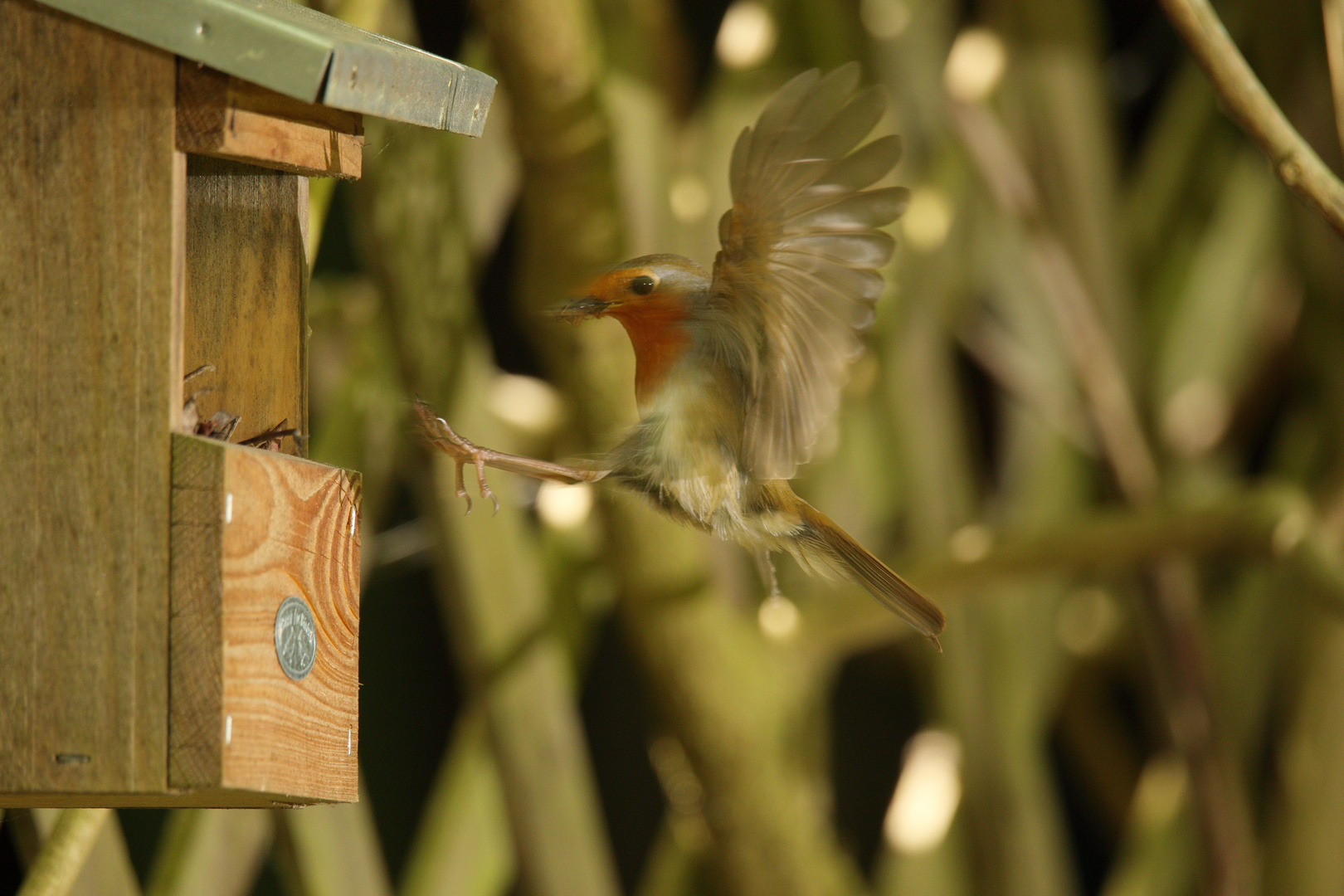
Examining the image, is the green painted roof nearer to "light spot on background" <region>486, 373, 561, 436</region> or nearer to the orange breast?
the orange breast

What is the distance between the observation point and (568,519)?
6.32 ft

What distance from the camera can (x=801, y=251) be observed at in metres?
0.89

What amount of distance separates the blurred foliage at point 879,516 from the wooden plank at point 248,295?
0.37 ft

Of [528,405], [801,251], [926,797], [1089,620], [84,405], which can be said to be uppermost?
[801,251]

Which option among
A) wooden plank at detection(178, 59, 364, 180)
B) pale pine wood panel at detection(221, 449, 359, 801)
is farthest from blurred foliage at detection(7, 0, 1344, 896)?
pale pine wood panel at detection(221, 449, 359, 801)

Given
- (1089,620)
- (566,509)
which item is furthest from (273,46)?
(1089,620)

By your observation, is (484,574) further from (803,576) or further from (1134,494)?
A: (1134,494)

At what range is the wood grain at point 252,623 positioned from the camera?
895 millimetres

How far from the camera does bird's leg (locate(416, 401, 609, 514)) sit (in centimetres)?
88

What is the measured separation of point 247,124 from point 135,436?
0.22m

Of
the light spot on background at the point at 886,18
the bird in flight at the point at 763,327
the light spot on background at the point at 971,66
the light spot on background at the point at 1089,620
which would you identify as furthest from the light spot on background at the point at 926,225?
the bird in flight at the point at 763,327

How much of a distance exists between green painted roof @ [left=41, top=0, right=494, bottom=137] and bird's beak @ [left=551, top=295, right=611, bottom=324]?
0.19 meters

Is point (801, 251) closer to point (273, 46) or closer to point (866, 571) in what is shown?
point (866, 571)

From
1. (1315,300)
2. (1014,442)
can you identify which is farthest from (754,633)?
(1315,300)
